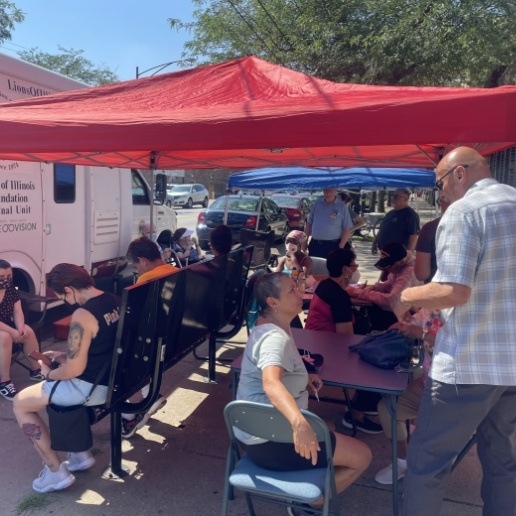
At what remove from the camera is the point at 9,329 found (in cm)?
458

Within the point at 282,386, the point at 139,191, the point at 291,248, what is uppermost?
the point at 139,191

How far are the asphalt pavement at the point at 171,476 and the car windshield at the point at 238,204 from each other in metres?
10.7

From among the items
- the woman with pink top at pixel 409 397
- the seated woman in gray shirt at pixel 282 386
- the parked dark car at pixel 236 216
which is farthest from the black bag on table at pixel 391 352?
the parked dark car at pixel 236 216

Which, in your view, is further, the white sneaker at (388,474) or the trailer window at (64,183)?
the trailer window at (64,183)

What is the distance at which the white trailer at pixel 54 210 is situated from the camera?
16.9 feet

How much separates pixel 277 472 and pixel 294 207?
16.5 meters

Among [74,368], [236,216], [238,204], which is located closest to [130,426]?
[74,368]

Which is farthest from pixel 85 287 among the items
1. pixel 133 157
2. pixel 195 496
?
pixel 133 157

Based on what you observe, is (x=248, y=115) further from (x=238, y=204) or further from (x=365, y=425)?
(x=238, y=204)

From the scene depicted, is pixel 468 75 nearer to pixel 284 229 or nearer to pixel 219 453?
pixel 284 229

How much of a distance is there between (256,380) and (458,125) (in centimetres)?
154

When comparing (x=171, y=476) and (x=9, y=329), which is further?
(x=9, y=329)

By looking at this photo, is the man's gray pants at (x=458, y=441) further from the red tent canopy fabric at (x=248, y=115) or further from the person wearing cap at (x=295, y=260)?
Answer: the person wearing cap at (x=295, y=260)

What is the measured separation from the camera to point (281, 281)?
9.20 ft
